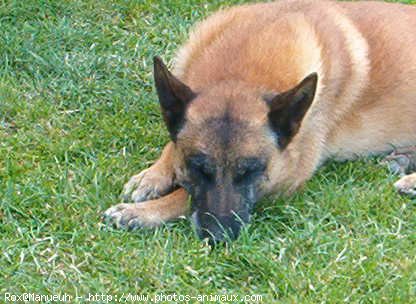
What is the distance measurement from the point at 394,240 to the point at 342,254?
38 centimetres

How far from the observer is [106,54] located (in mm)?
6617

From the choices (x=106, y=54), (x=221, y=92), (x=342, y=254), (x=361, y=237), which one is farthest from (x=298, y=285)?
(x=106, y=54)

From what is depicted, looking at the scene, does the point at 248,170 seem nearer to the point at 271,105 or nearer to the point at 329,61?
the point at 271,105

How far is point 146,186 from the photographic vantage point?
516 cm

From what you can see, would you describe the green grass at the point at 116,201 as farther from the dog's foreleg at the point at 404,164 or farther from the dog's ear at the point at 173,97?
the dog's ear at the point at 173,97

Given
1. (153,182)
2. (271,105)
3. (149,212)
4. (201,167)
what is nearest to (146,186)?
(153,182)

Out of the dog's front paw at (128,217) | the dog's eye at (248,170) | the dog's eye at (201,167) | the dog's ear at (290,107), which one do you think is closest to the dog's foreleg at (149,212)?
the dog's front paw at (128,217)

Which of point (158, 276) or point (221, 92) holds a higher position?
point (221, 92)

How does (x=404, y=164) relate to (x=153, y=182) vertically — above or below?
below

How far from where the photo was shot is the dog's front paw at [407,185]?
5.30 meters

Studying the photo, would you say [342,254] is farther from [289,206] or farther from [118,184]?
[118,184]

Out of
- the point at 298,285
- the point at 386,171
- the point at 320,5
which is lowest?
the point at 386,171

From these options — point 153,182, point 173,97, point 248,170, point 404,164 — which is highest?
point 173,97

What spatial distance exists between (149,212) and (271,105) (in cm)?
91
